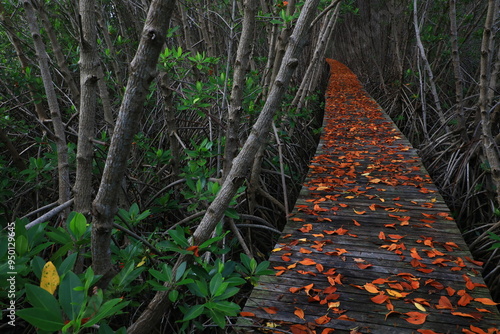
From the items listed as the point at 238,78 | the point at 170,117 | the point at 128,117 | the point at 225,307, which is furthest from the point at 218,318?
the point at 170,117

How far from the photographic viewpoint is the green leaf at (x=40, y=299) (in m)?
0.69

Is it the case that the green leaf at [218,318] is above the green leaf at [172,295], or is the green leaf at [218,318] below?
below

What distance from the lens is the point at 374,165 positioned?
10.2ft

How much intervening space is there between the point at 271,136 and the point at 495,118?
7.44 feet

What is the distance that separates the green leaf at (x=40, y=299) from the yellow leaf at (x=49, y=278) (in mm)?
121

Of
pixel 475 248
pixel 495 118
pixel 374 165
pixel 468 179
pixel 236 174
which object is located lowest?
pixel 475 248

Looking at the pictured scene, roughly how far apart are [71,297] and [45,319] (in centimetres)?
7

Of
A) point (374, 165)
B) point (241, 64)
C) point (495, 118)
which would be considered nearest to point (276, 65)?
point (241, 64)

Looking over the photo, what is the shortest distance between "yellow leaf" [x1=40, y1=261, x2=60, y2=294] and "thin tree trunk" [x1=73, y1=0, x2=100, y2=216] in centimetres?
30

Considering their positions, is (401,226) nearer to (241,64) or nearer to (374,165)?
(374,165)

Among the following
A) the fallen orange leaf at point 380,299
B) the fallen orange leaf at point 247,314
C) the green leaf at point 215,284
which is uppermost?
the green leaf at point 215,284

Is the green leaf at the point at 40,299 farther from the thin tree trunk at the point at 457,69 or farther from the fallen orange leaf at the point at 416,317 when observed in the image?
the thin tree trunk at the point at 457,69

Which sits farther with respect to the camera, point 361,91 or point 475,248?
point 361,91

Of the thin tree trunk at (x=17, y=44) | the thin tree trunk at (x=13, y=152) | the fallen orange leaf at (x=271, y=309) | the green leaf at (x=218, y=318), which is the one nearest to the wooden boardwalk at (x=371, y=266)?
the fallen orange leaf at (x=271, y=309)
